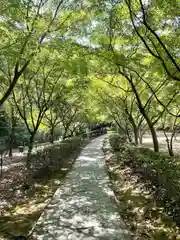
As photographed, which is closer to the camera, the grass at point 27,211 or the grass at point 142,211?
the grass at point 142,211

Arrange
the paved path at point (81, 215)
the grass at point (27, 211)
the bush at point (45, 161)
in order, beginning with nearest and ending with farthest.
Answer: the paved path at point (81, 215)
the grass at point (27, 211)
the bush at point (45, 161)

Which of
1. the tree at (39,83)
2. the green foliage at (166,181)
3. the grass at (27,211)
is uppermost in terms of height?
the tree at (39,83)

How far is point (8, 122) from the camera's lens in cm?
2611

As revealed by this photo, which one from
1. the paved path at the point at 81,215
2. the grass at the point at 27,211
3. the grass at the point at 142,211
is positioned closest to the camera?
the paved path at the point at 81,215

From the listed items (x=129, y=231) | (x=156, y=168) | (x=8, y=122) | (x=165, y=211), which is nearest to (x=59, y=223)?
(x=129, y=231)

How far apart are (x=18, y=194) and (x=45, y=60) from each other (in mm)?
5812

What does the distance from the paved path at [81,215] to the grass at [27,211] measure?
0.24 meters

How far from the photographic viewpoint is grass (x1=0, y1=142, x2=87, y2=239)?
507 centimetres

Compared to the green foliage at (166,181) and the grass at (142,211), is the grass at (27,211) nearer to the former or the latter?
the grass at (142,211)

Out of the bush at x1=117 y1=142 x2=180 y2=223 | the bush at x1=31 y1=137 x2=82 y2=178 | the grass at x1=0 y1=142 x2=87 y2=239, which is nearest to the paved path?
the grass at x1=0 y1=142 x2=87 y2=239

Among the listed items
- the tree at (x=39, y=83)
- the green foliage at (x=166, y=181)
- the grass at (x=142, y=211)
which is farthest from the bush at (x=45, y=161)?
the green foliage at (x=166, y=181)

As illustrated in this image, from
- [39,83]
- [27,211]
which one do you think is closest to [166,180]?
[27,211]

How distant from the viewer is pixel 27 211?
621 centimetres

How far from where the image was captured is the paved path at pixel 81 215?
15.3 feet
